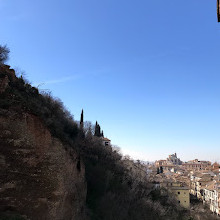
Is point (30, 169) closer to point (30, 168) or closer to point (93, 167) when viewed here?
point (30, 168)

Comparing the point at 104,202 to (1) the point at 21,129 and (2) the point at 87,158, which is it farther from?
(1) the point at 21,129

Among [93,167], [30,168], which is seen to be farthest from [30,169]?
[93,167]

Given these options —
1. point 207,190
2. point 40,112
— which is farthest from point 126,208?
point 207,190

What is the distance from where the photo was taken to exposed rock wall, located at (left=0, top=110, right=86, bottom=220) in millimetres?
10086

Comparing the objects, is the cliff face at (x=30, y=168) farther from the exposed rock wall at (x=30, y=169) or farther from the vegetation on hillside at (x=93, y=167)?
the vegetation on hillside at (x=93, y=167)

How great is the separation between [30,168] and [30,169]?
0.16 feet

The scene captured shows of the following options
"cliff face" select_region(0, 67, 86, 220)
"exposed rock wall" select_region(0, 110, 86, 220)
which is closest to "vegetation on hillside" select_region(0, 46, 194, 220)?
"cliff face" select_region(0, 67, 86, 220)

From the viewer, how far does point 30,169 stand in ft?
34.9

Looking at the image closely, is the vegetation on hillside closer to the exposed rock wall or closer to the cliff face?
the cliff face

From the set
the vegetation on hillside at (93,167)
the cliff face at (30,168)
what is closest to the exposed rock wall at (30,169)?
the cliff face at (30,168)

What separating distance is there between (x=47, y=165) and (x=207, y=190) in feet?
157

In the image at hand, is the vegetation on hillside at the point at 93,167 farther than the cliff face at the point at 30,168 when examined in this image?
Yes

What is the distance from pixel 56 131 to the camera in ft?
41.7

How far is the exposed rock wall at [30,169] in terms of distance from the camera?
10.1 metres
